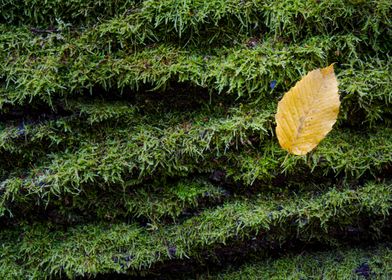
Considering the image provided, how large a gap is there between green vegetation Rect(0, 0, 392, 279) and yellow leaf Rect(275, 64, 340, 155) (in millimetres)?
116

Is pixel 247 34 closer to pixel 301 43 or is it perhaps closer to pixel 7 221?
pixel 301 43

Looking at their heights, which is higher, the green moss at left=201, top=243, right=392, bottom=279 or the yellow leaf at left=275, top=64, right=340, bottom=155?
the yellow leaf at left=275, top=64, right=340, bottom=155

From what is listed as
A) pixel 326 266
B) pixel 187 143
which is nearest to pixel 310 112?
pixel 187 143

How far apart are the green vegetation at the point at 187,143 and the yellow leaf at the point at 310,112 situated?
12cm

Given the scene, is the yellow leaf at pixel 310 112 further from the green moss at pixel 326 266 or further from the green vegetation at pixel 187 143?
the green moss at pixel 326 266

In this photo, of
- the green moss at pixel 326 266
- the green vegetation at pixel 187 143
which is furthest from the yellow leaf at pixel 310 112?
the green moss at pixel 326 266

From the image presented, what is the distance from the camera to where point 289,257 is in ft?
6.84

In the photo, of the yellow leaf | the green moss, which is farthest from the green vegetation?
the yellow leaf

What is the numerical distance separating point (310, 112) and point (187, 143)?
600 mm

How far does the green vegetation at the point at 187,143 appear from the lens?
1979mm

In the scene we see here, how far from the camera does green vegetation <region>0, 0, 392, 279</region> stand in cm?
198

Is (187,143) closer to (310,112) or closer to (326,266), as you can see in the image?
(310,112)

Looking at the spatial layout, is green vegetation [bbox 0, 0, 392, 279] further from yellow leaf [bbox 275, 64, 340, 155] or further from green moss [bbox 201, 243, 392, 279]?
yellow leaf [bbox 275, 64, 340, 155]

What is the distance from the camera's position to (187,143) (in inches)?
79.7
